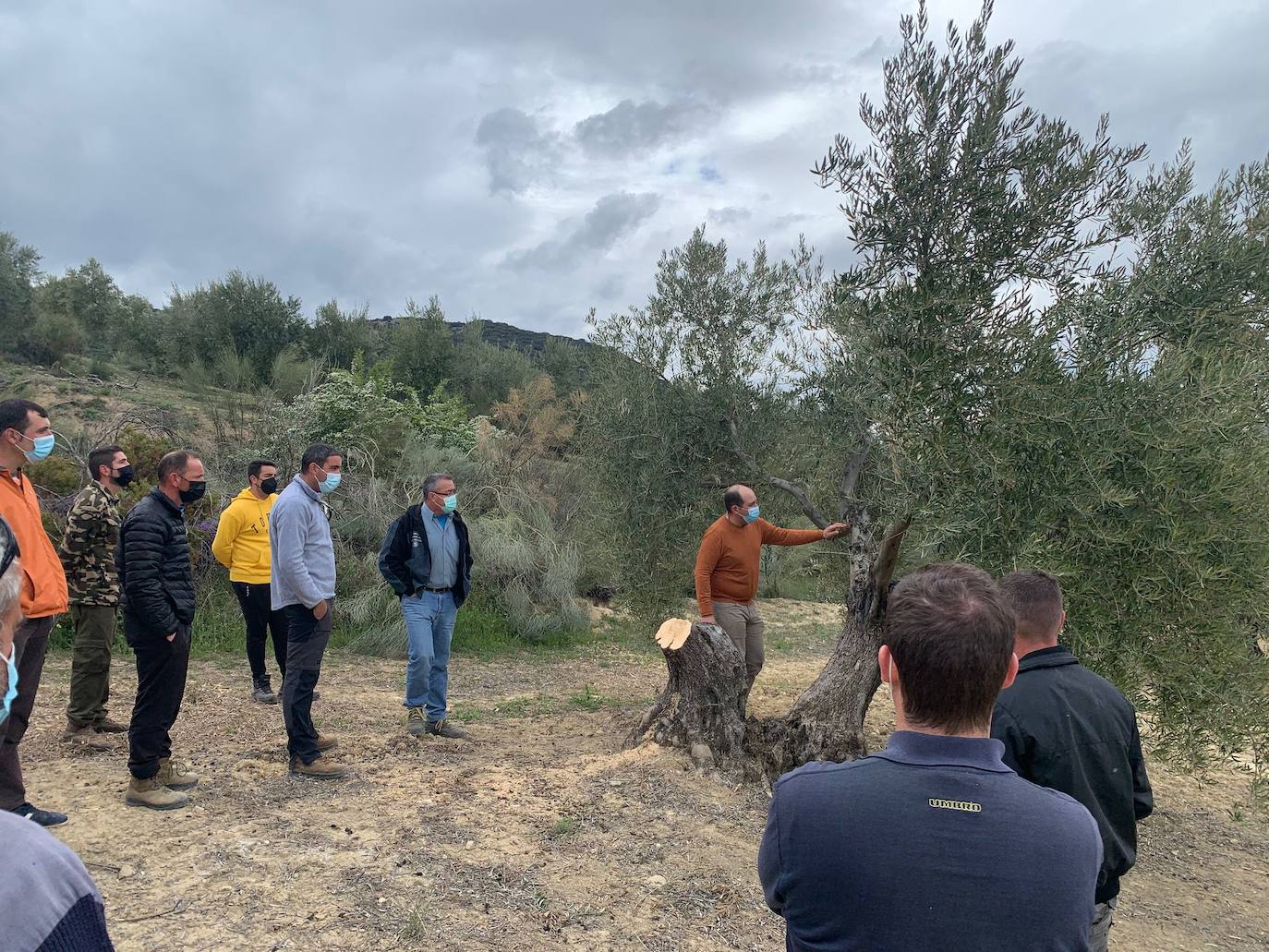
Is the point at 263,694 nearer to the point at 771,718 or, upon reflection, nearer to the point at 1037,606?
the point at 771,718

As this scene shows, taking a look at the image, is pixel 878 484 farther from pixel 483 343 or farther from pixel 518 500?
pixel 483 343

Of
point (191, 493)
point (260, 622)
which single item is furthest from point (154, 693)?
point (260, 622)

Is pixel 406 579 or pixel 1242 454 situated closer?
pixel 1242 454

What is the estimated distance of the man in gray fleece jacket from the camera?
5074mm

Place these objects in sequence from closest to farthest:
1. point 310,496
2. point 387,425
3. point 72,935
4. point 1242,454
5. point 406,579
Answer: point 72,935 < point 1242,454 < point 310,496 < point 406,579 < point 387,425

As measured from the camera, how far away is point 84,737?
220 inches

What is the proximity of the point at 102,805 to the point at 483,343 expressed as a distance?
22571 mm

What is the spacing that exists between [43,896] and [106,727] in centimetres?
Answer: 594

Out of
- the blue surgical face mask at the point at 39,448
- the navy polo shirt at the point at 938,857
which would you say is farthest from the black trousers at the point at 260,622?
the navy polo shirt at the point at 938,857

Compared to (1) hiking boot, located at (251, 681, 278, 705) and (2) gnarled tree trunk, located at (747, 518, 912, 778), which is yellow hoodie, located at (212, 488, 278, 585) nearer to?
(1) hiking boot, located at (251, 681, 278, 705)

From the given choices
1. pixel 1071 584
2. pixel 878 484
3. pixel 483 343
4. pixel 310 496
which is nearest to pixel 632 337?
pixel 878 484

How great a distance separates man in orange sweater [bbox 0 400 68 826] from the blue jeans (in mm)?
2375

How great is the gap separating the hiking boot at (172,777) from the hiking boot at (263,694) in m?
2.18

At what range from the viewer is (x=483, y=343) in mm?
26188
